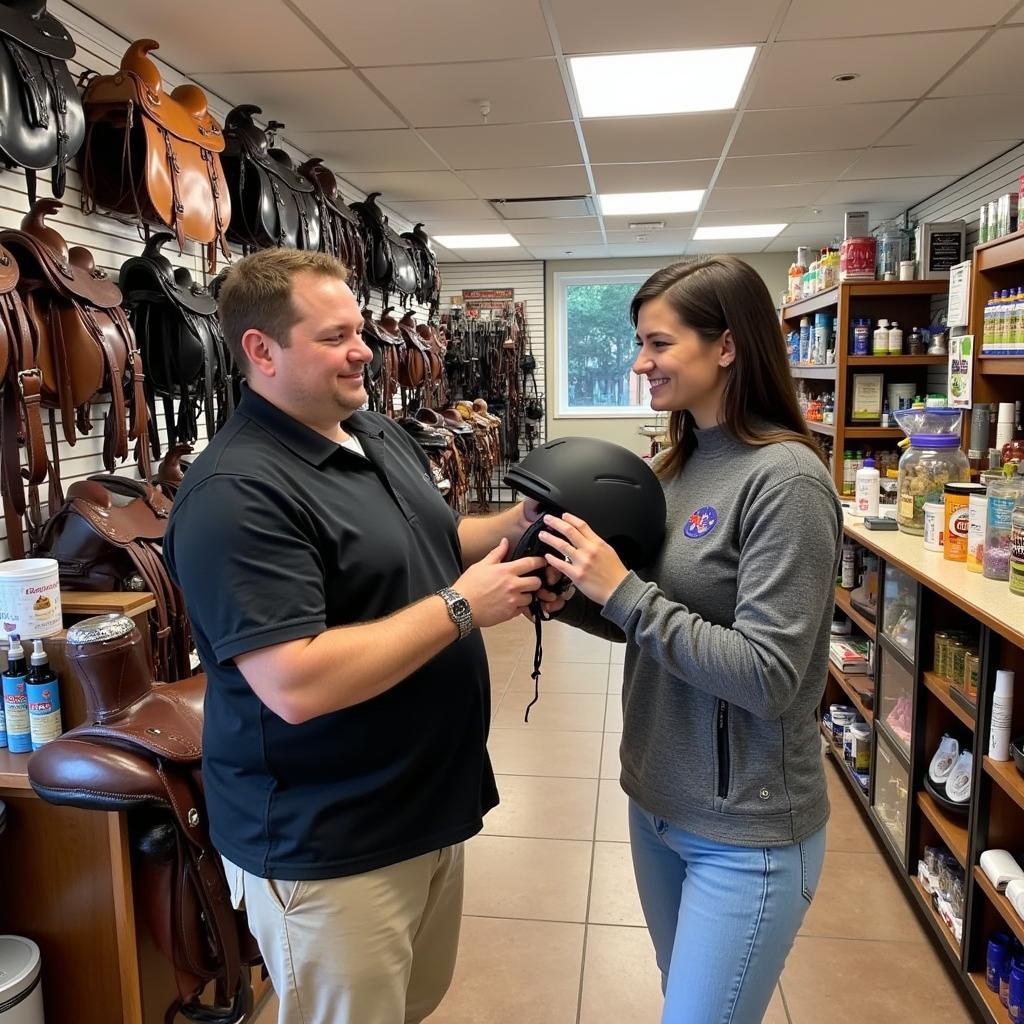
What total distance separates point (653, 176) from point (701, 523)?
17.7 feet

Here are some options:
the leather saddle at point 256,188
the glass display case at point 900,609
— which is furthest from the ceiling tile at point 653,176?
the glass display case at point 900,609

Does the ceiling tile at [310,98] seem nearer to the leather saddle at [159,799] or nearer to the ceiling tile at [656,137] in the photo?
the ceiling tile at [656,137]

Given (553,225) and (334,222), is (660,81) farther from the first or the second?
(553,225)

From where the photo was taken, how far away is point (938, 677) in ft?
8.79

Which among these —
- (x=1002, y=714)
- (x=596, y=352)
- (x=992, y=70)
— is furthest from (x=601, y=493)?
(x=596, y=352)

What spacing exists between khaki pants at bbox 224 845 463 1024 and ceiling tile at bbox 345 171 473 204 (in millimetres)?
5373

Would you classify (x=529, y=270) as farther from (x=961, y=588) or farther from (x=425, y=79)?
(x=961, y=588)

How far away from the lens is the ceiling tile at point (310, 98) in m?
4.03

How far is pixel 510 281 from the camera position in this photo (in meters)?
10.6

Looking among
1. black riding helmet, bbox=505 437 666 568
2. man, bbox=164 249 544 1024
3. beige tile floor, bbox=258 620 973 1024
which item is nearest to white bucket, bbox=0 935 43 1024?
beige tile floor, bbox=258 620 973 1024

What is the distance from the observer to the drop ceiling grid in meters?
3.38

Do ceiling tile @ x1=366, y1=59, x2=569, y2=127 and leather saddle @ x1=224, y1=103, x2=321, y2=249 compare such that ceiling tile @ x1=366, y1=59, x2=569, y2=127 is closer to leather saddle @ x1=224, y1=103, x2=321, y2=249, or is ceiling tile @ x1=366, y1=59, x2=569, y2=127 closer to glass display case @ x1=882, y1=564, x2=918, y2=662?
leather saddle @ x1=224, y1=103, x2=321, y2=249

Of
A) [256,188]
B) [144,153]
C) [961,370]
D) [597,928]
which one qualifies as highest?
[256,188]

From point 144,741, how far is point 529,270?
372 inches
